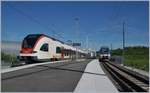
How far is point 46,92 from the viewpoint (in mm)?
12477

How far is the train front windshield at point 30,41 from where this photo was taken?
37156mm

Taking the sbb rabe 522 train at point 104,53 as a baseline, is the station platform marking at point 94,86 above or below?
below

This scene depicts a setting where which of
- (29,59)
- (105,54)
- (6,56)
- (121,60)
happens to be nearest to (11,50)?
(6,56)

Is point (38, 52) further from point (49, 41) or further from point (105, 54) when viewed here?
point (105, 54)

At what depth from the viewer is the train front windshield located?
37156 mm

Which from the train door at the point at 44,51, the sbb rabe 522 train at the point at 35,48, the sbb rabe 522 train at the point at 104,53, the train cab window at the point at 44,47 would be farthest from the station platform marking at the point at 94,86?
the sbb rabe 522 train at the point at 104,53

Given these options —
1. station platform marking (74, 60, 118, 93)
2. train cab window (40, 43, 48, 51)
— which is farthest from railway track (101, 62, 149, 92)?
train cab window (40, 43, 48, 51)

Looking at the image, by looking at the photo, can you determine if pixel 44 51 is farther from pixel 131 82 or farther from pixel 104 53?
pixel 104 53

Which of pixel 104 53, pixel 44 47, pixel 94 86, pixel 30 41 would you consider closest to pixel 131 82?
pixel 94 86

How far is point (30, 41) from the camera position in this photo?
3731 cm

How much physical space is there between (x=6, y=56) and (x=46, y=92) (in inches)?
1293

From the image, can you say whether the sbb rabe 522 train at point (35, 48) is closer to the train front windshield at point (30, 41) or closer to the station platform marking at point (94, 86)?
the train front windshield at point (30, 41)

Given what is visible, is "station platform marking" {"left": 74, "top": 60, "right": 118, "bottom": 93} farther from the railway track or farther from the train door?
the train door

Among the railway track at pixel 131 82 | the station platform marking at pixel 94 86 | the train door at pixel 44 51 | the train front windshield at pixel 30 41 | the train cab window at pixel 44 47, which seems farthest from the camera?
the train door at pixel 44 51
